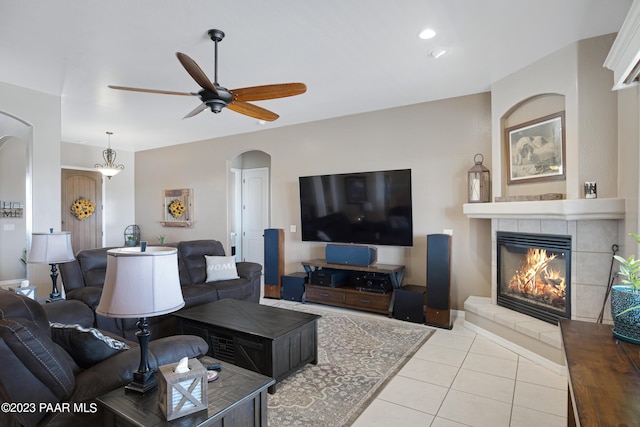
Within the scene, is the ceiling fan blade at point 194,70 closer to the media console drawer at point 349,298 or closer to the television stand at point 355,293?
the television stand at point 355,293

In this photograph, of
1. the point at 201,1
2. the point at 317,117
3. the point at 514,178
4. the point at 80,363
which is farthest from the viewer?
the point at 317,117

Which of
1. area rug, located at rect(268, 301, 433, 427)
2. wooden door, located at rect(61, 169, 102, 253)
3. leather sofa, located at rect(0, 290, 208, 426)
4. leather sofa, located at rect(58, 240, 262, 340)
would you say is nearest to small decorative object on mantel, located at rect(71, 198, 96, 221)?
wooden door, located at rect(61, 169, 102, 253)

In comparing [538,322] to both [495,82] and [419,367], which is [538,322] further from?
[495,82]

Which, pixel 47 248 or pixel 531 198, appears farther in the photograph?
pixel 531 198

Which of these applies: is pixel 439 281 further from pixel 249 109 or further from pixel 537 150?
pixel 249 109

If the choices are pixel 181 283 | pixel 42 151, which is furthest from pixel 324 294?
pixel 42 151

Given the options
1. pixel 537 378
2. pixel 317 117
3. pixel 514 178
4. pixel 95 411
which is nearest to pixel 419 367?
pixel 537 378

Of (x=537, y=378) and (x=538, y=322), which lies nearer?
(x=537, y=378)

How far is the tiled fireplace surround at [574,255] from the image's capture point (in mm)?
2861

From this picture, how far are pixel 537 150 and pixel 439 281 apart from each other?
1751 millimetres

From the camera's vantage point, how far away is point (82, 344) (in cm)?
179

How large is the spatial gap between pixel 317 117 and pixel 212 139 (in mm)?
2556

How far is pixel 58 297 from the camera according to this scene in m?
3.27

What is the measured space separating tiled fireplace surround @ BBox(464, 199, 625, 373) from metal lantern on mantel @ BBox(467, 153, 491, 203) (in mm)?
463
